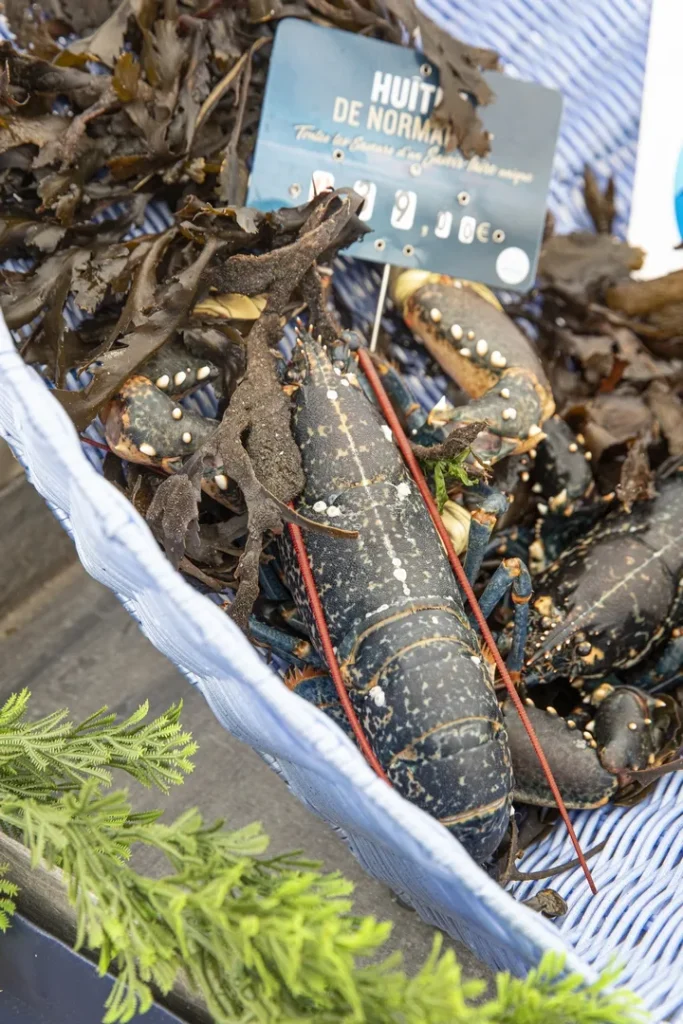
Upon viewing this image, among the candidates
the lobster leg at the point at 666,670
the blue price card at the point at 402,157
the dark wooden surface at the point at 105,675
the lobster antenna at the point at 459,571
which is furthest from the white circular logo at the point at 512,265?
the dark wooden surface at the point at 105,675

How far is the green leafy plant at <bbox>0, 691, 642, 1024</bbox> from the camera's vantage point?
48 cm

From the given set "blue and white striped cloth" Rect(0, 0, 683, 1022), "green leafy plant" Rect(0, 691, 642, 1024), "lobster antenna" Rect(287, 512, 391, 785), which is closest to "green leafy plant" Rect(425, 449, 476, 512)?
"lobster antenna" Rect(287, 512, 391, 785)

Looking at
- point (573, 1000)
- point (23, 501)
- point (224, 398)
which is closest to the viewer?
point (573, 1000)

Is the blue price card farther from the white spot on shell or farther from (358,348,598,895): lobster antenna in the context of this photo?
the white spot on shell

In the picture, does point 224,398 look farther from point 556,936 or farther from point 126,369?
point 556,936

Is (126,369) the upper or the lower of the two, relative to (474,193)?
lower

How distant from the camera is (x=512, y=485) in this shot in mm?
1047

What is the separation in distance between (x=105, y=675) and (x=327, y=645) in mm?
445

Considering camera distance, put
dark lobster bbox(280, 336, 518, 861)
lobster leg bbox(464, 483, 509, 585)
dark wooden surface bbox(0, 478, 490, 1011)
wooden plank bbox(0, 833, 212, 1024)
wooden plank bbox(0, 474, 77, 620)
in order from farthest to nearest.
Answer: wooden plank bbox(0, 474, 77, 620), dark wooden surface bbox(0, 478, 490, 1011), lobster leg bbox(464, 483, 509, 585), dark lobster bbox(280, 336, 518, 861), wooden plank bbox(0, 833, 212, 1024)

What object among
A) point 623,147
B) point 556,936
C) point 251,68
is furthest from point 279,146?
point 556,936

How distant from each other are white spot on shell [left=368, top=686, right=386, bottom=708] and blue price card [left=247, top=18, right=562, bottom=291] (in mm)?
531

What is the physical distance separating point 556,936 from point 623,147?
1170mm

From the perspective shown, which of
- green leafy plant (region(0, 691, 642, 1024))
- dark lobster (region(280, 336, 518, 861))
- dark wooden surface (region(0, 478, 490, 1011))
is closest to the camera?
green leafy plant (region(0, 691, 642, 1024))

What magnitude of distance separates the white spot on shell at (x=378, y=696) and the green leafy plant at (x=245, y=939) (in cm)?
23
